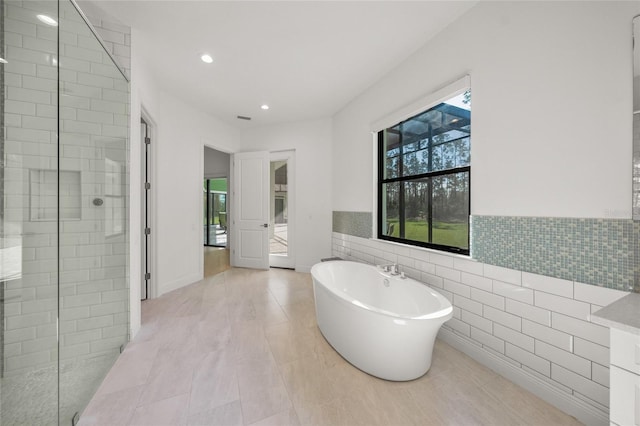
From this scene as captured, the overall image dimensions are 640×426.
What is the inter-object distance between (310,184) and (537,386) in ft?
11.9

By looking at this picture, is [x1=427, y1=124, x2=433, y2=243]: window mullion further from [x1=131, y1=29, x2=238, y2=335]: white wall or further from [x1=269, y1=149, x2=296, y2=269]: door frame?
[x1=131, y1=29, x2=238, y2=335]: white wall

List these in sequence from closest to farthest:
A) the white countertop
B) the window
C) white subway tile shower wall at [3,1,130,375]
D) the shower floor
→ the white countertop → the shower floor → white subway tile shower wall at [3,1,130,375] → the window

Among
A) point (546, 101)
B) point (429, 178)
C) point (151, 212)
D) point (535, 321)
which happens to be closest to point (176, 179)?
point (151, 212)

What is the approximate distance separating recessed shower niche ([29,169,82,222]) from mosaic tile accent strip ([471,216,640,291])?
117 inches

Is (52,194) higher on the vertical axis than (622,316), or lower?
higher

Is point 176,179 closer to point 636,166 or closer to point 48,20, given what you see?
point 48,20

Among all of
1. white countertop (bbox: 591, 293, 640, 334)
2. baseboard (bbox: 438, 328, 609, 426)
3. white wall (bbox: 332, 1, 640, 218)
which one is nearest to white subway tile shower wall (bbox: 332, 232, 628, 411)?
baseboard (bbox: 438, 328, 609, 426)

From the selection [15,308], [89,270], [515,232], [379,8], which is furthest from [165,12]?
[515,232]

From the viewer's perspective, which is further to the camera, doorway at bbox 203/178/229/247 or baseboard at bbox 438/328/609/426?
doorway at bbox 203/178/229/247

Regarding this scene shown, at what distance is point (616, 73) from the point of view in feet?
3.99

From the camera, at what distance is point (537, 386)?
151cm

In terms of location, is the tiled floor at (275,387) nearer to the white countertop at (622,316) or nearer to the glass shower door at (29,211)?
the glass shower door at (29,211)

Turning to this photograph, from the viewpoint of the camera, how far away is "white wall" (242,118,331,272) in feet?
13.8

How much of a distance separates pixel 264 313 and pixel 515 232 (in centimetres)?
248
